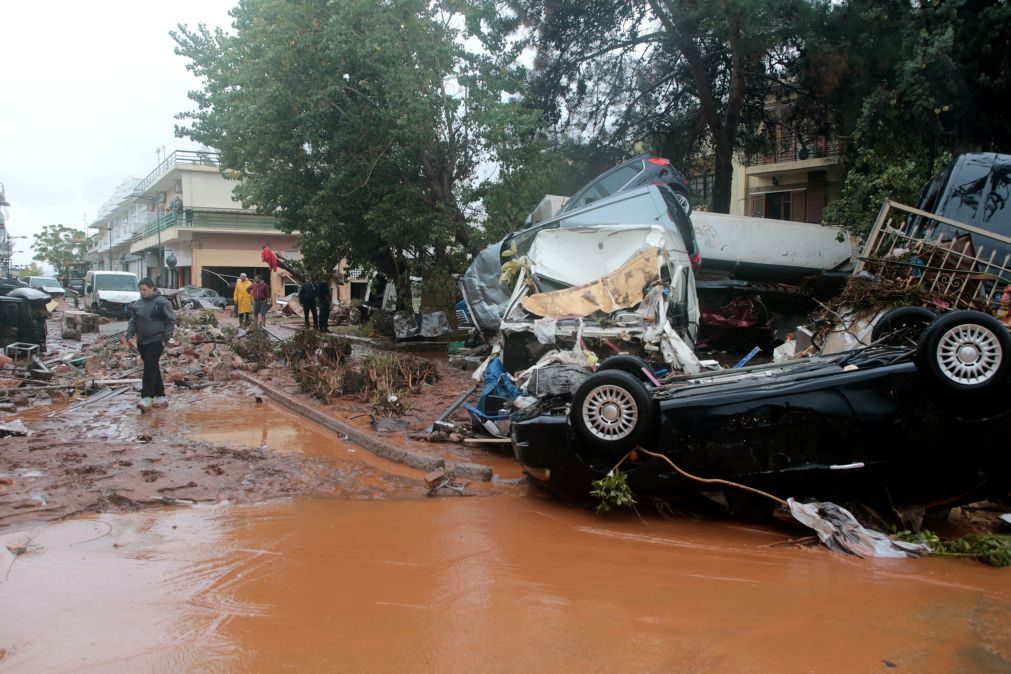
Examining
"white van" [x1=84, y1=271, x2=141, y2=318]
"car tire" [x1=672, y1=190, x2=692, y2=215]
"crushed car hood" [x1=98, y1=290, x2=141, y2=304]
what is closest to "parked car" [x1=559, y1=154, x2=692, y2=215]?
"car tire" [x1=672, y1=190, x2=692, y2=215]

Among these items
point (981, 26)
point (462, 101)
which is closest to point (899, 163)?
point (981, 26)

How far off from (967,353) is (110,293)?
29.2 meters

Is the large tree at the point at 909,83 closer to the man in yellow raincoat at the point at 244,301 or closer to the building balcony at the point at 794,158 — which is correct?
the building balcony at the point at 794,158

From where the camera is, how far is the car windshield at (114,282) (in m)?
28.2

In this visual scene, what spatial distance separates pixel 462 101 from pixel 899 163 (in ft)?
26.7

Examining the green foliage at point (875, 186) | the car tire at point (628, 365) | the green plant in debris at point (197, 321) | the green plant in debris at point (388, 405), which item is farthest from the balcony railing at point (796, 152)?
the car tire at point (628, 365)

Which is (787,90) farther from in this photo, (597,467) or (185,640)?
(185,640)

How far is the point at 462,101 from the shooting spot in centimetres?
1440

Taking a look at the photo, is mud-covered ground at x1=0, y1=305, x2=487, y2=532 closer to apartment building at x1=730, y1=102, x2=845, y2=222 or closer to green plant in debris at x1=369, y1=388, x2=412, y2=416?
green plant in debris at x1=369, y1=388, x2=412, y2=416

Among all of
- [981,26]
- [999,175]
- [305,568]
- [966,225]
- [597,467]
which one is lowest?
[305,568]

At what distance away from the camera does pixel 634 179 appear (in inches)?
443

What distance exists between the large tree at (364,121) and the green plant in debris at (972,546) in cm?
1096

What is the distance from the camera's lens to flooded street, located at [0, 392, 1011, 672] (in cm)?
304

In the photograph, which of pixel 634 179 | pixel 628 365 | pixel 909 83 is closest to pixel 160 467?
pixel 628 365
